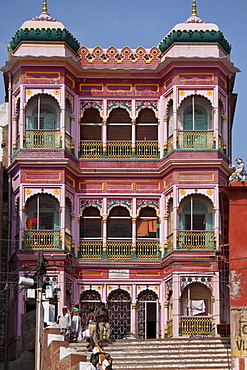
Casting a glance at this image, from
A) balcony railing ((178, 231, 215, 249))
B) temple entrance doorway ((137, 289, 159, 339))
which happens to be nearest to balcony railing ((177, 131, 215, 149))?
balcony railing ((178, 231, 215, 249))

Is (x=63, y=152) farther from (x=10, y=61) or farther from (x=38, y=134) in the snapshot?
(x=10, y=61)

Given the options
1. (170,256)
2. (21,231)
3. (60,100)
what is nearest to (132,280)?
(170,256)

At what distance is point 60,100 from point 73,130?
5.60 ft

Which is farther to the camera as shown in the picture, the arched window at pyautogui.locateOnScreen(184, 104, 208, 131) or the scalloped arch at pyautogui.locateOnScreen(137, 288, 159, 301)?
the arched window at pyautogui.locateOnScreen(184, 104, 208, 131)

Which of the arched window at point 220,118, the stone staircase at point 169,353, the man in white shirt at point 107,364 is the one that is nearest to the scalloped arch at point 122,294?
the stone staircase at point 169,353

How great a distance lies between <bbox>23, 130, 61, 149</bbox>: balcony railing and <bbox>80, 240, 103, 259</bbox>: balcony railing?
14.3 ft

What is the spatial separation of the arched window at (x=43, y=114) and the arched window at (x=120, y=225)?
4.68 m

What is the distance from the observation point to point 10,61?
50.8m

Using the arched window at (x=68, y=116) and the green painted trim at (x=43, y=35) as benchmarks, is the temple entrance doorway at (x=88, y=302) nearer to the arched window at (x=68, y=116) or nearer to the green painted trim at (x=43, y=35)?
the arched window at (x=68, y=116)

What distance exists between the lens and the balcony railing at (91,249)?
50.4 meters

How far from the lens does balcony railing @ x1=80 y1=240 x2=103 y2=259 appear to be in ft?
165

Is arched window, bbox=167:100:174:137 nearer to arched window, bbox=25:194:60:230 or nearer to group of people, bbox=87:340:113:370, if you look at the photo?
arched window, bbox=25:194:60:230

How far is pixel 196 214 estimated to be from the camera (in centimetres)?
4950

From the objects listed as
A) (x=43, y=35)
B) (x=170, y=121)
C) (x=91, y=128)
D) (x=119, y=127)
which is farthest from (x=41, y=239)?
(x=43, y=35)
